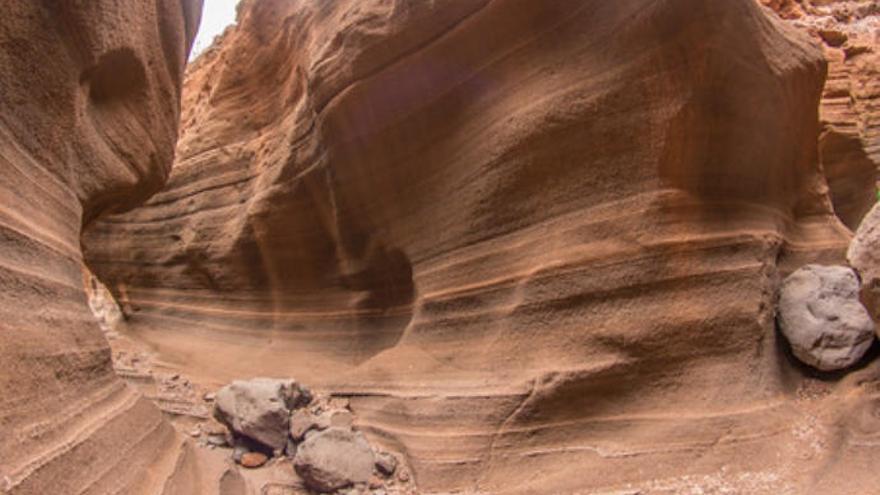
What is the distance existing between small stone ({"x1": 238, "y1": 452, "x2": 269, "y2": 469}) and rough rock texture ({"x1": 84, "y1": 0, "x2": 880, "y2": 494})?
2.03ft

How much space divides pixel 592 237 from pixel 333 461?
1609 mm

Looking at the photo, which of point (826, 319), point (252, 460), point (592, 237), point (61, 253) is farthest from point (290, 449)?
point (826, 319)

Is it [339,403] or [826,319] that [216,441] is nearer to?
[339,403]

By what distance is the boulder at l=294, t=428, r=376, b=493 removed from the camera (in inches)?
101

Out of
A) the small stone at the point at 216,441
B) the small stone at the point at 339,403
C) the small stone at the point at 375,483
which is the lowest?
the small stone at the point at 375,483

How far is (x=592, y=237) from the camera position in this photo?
2.74 meters

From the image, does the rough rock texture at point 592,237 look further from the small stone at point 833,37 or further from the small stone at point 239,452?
the small stone at point 833,37

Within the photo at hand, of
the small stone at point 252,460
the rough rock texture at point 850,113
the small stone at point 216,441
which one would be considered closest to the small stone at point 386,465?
the small stone at point 252,460

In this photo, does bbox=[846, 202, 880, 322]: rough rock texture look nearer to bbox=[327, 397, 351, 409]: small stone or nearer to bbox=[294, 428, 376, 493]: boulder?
bbox=[294, 428, 376, 493]: boulder

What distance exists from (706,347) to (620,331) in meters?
0.40

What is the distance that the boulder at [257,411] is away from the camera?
9.50 ft

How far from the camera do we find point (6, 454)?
1429 mm

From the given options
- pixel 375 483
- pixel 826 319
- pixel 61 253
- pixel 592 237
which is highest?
pixel 61 253

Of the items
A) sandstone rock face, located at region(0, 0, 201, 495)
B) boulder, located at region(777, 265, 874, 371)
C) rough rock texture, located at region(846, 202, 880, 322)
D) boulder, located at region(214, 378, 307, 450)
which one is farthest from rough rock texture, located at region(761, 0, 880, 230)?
sandstone rock face, located at region(0, 0, 201, 495)
